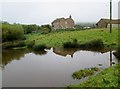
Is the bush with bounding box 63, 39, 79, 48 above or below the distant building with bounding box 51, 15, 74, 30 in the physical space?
below

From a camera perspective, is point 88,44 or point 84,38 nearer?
point 88,44

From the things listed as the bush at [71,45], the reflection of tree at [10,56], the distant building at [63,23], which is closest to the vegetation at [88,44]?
the bush at [71,45]

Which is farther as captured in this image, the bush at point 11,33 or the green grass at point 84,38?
the bush at point 11,33

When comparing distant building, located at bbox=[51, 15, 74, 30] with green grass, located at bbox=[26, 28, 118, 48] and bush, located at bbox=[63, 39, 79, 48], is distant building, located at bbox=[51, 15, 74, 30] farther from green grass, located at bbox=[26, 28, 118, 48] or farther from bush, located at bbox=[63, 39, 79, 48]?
bush, located at bbox=[63, 39, 79, 48]

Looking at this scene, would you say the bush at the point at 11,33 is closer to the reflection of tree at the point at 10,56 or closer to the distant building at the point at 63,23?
the reflection of tree at the point at 10,56

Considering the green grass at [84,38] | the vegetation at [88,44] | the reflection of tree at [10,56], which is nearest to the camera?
the reflection of tree at [10,56]

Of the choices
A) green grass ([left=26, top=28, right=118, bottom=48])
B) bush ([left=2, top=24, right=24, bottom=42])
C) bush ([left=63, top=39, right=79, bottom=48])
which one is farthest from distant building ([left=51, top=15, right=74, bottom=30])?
bush ([left=63, top=39, right=79, bottom=48])

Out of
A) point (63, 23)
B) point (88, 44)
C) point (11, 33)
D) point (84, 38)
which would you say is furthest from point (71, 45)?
point (63, 23)

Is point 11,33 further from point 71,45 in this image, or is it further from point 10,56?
point 10,56

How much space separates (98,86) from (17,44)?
34259 mm

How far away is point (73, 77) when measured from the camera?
17.9 meters

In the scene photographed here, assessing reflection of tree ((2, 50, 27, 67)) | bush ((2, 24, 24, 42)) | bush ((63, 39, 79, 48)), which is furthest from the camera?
bush ((2, 24, 24, 42))

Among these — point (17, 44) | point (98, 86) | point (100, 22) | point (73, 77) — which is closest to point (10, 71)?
point (73, 77)

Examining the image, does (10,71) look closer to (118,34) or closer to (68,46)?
(68,46)
